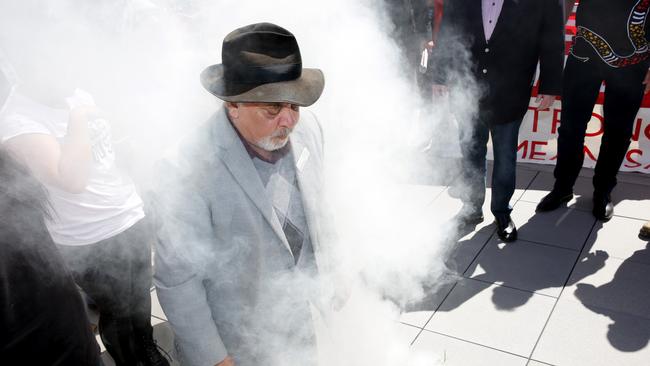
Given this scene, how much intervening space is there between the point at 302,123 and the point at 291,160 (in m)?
0.22

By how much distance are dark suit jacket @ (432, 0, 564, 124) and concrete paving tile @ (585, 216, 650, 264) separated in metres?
1.14

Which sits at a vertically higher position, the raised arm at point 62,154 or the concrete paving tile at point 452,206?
the raised arm at point 62,154

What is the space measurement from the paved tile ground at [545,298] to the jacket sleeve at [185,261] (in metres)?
1.58

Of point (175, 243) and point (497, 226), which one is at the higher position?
point (175, 243)

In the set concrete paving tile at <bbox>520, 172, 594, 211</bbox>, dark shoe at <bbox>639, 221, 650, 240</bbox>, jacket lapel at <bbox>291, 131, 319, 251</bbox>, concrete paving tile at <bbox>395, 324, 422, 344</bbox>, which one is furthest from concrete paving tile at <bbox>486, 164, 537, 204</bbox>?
jacket lapel at <bbox>291, 131, 319, 251</bbox>

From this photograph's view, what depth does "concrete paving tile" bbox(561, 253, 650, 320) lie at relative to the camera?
3.30 metres

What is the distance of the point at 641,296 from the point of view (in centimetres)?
336

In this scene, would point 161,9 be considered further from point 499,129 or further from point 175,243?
point 499,129

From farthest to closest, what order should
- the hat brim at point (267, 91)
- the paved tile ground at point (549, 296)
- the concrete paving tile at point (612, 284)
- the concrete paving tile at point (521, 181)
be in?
the concrete paving tile at point (521, 181), the concrete paving tile at point (612, 284), the paved tile ground at point (549, 296), the hat brim at point (267, 91)

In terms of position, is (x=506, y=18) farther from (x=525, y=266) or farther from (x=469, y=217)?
(x=525, y=266)

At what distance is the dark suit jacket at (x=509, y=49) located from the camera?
3.59m

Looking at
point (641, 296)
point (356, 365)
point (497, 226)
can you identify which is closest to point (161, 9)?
point (356, 365)

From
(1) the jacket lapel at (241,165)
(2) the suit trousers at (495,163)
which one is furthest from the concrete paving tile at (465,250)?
(1) the jacket lapel at (241,165)

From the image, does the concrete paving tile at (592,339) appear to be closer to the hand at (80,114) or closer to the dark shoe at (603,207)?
the dark shoe at (603,207)
